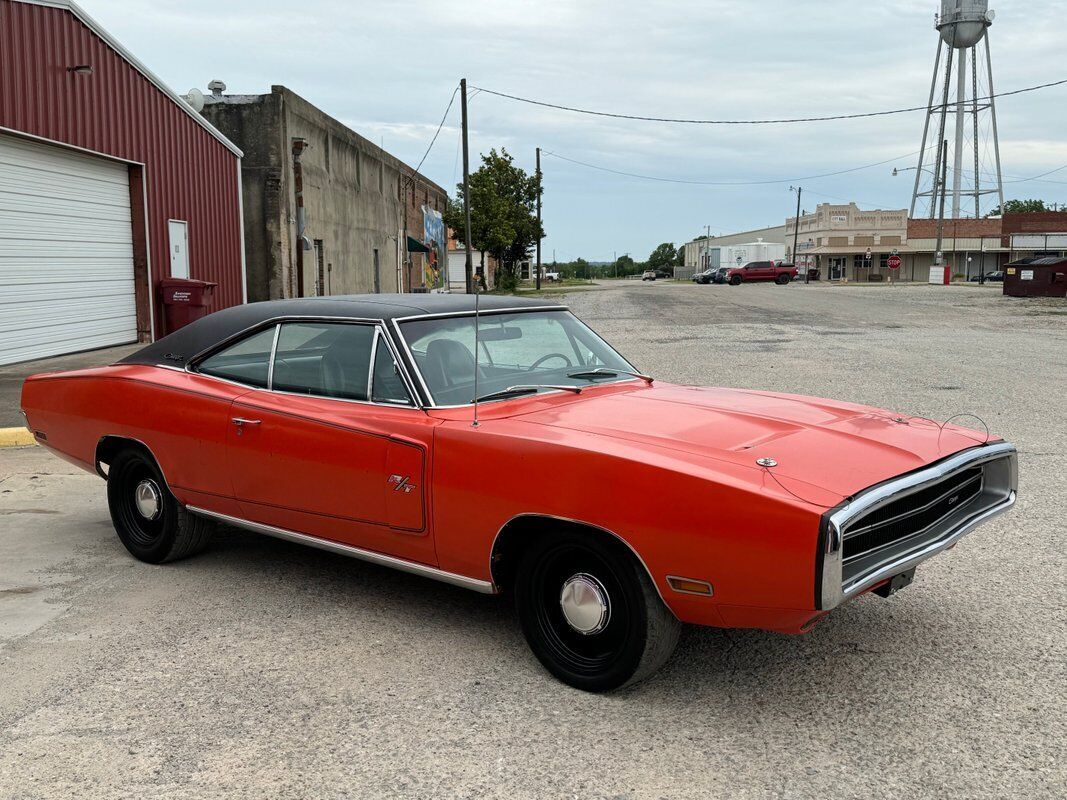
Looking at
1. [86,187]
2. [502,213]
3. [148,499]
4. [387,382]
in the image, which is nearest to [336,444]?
[387,382]

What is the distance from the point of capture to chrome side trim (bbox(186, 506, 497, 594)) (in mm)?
3641

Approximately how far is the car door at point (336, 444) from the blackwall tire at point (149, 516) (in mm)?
543

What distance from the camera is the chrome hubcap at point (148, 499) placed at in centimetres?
481

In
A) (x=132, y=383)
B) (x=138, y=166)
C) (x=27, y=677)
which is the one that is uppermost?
(x=138, y=166)

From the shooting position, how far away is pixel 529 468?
3.36 metres

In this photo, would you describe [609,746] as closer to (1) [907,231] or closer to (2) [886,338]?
(2) [886,338]

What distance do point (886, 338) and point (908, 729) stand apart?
15.9m

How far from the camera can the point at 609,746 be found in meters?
3.01

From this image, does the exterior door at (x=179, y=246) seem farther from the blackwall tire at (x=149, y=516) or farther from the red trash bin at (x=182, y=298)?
the blackwall tire at (x=149, y=516)

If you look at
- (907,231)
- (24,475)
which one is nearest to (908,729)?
(24,475)

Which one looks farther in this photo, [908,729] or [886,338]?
[886,338]

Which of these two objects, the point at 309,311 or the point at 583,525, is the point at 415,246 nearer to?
the point at 309,311

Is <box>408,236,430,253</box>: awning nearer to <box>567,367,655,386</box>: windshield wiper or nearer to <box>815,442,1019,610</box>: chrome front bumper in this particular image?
<box>567,367,655,386</box>: windshield wiper

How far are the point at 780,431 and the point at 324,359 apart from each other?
203 centimetres
